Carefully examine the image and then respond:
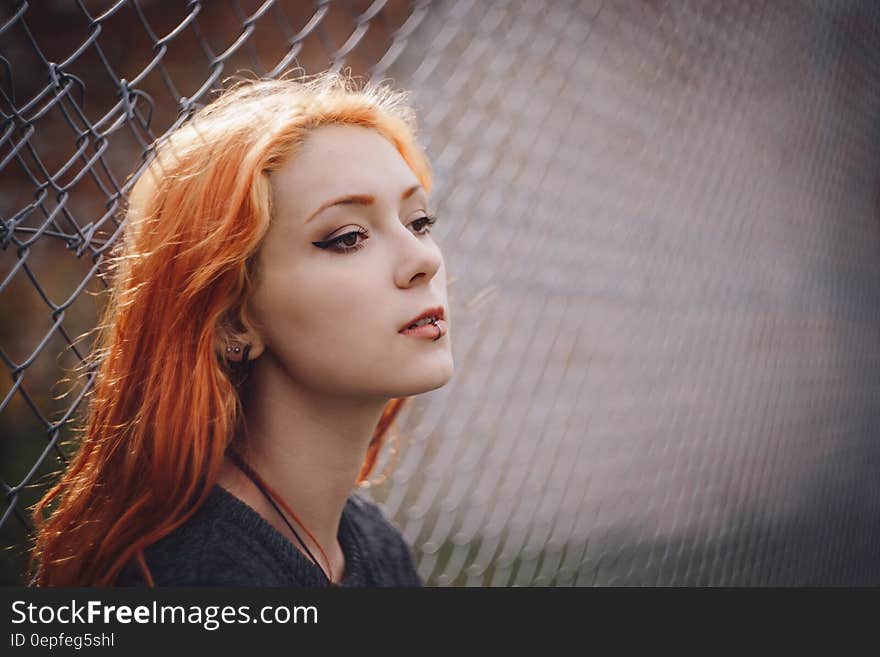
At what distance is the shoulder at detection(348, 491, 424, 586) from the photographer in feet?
4.51

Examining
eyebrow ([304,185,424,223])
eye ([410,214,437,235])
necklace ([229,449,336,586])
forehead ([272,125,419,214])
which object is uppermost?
forehead ([272,125,419,214])

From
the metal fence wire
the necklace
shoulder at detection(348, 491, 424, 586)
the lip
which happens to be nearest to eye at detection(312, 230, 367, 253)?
the lip

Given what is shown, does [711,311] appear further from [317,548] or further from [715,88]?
[317,548]

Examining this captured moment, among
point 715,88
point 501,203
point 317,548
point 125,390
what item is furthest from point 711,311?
point 125,390

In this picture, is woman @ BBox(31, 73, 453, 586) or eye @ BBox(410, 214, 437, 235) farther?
eye @ BBox(410, 214, 437, 235)

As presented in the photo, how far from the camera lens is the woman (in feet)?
3.42

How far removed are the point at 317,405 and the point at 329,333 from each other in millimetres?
133

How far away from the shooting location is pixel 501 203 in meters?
2.29

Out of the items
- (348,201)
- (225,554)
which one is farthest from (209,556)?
(348,201)

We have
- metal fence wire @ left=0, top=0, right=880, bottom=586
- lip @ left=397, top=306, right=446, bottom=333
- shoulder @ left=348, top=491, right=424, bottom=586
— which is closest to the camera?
lip @ left=397, top=306, right=446, bottom=333

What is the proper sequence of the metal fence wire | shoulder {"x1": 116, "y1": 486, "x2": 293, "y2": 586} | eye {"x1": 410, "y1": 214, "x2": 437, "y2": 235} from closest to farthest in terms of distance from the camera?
shoulder {"x1": 116, "y1": 486, "x2": 293, "y2": 586}, eye {"x1": 410, "y1": 214, "x2": 437, "y2": 235}, the metal fence wire

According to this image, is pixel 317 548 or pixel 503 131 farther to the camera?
pixel 503 131

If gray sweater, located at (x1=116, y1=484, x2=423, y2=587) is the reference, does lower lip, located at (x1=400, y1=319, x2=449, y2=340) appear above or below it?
above

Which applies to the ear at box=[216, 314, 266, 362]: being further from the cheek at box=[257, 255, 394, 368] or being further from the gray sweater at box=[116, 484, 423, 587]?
the gray sweater at box=[116, 484, 423, 587]
